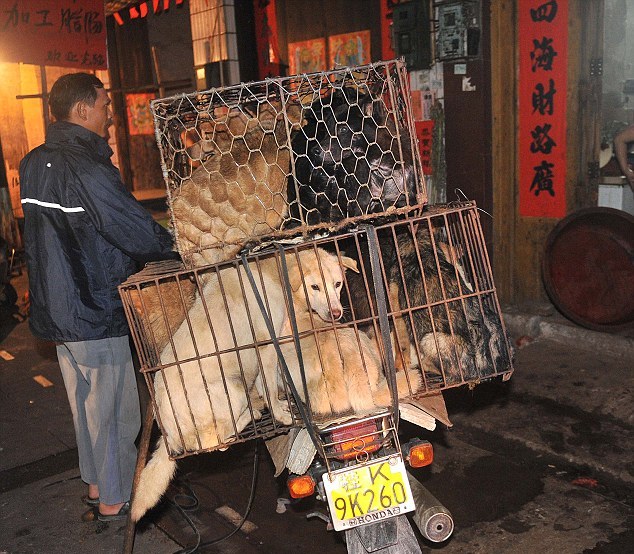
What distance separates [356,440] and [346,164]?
1.20 m

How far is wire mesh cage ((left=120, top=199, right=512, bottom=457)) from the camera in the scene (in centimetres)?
263

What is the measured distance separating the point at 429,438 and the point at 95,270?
8.35 ft

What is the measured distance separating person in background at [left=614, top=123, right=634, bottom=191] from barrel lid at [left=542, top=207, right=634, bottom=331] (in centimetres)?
55

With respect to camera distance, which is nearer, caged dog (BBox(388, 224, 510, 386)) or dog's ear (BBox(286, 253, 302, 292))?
caged dog (BBox(388, 224, 510, 386))

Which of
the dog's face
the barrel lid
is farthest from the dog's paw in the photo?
the barrel lid

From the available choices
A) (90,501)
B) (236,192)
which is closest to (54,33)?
(90,501)

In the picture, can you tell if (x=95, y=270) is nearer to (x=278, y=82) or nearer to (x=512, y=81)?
(x=278, y=82)

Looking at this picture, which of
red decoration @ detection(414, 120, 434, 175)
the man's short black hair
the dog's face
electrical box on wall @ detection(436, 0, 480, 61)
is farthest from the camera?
red decoration @ detection(414, 120, 434, 175)

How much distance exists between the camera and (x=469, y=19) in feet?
21.8

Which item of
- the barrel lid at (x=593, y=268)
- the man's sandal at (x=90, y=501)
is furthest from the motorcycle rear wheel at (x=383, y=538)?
the barrel lid at (x=593, y=268)

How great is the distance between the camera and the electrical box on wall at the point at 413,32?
6938 millimetres

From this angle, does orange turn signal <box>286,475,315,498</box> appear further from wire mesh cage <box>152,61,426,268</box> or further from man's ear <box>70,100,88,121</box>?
man's ear <box>70,100,88,121</box>

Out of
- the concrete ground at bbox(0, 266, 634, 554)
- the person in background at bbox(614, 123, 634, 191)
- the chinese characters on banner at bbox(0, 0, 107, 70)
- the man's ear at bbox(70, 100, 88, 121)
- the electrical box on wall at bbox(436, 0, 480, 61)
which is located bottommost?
the concrete ground at bbox(0, 266, 634, 554)

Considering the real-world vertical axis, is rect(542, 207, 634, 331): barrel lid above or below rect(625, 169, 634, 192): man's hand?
below
